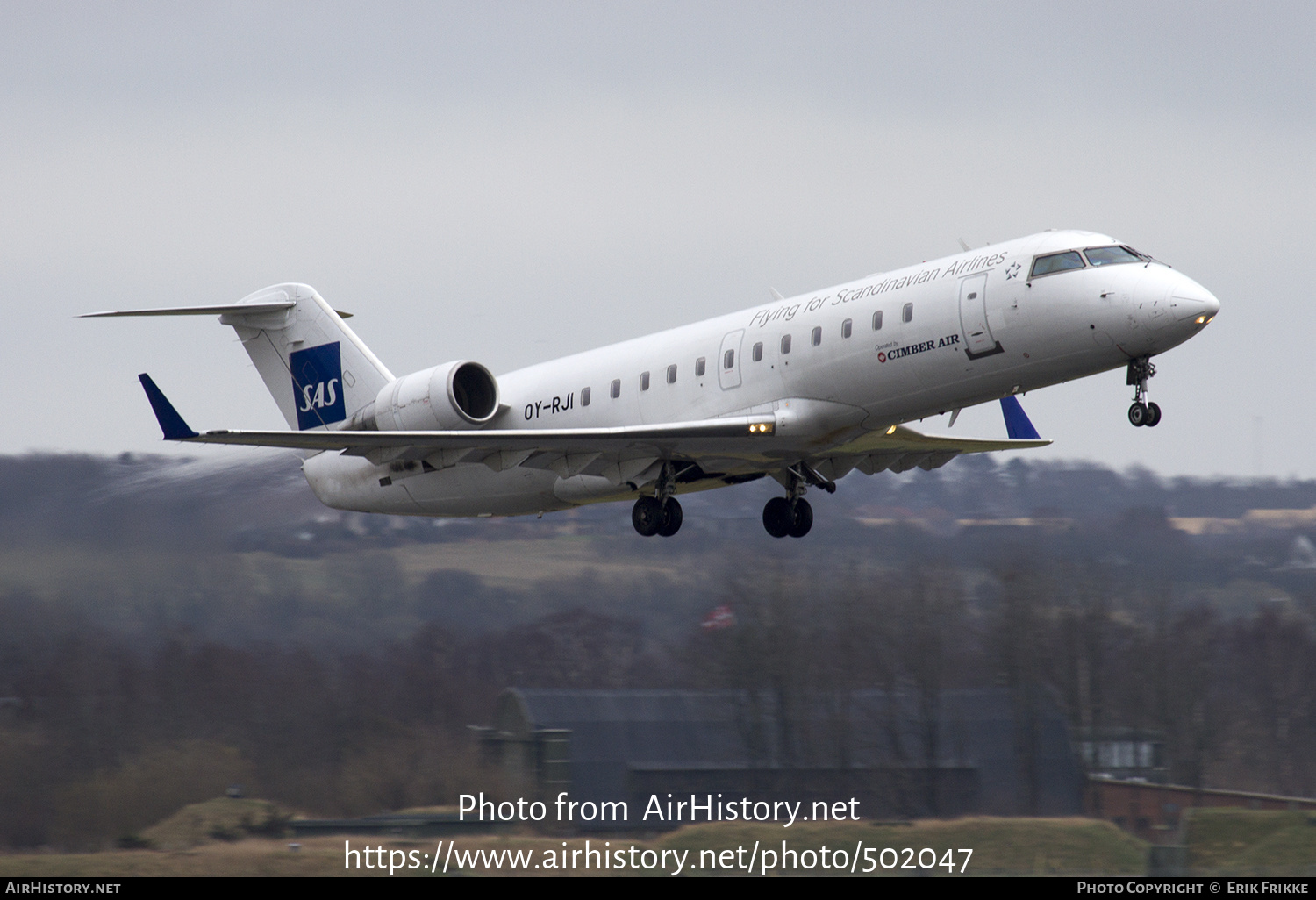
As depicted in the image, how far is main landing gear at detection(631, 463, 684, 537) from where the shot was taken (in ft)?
78.7

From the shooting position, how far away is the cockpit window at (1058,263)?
66.1 ft

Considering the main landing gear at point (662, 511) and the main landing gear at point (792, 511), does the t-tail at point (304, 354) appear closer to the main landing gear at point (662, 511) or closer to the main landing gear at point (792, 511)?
the main landing gear at point (662, 511)

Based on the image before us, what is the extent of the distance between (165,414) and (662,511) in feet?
24.3

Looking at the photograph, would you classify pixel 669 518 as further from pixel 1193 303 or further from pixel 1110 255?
pixel 1193 303

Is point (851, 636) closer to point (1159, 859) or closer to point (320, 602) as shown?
point (1159, 859)

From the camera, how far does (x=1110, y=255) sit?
20.2m

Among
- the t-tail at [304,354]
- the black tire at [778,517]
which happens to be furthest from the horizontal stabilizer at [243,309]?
the black tire at [778,517]

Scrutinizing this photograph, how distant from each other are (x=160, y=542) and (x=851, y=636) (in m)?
14.9

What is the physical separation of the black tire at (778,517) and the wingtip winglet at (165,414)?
9.30 metres

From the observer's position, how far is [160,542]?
1168 inches

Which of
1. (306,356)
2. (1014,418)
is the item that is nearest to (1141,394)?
(1014,418)
